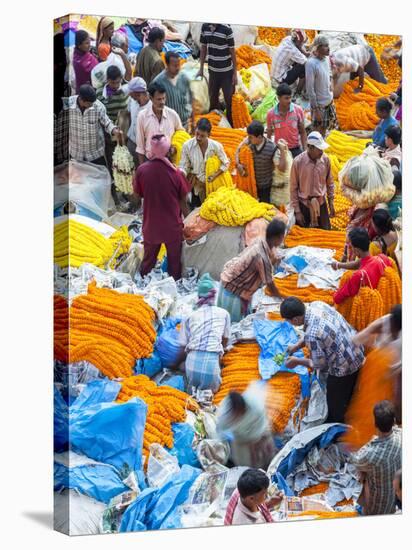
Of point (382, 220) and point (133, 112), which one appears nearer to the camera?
point (133, 112)

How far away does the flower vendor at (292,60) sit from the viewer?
829 centimetres

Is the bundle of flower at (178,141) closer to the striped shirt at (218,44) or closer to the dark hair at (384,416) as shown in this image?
the striped shirt at (218,44)

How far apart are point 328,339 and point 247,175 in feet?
3.55

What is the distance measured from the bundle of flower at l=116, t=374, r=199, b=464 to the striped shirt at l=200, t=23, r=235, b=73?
186 cm

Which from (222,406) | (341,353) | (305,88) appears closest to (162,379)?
(222,406)

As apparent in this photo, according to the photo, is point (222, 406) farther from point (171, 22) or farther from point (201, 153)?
point (171, 22)

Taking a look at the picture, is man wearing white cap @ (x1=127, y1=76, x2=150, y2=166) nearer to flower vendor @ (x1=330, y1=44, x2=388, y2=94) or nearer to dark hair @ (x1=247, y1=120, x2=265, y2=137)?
dark hair @ (x1=247, y1=120, x2=265, y2=137)

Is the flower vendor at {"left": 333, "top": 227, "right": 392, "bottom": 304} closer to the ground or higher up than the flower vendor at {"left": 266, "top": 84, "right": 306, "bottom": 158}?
closer to the ground

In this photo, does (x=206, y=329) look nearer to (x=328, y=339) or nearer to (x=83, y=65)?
(x=328, y=339)

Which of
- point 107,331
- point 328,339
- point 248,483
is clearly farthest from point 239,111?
point 248,483

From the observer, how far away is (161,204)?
801 centimetres

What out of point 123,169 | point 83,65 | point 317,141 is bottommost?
point 123,169

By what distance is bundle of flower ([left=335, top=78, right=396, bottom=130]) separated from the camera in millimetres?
8438

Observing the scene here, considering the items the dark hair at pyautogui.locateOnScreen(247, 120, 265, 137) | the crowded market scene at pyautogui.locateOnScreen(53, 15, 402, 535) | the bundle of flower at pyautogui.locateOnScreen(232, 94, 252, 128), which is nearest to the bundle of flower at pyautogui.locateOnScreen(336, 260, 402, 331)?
the crowded market scene at pyautogui.locateOnScreen(53, 15, 402, 535)
